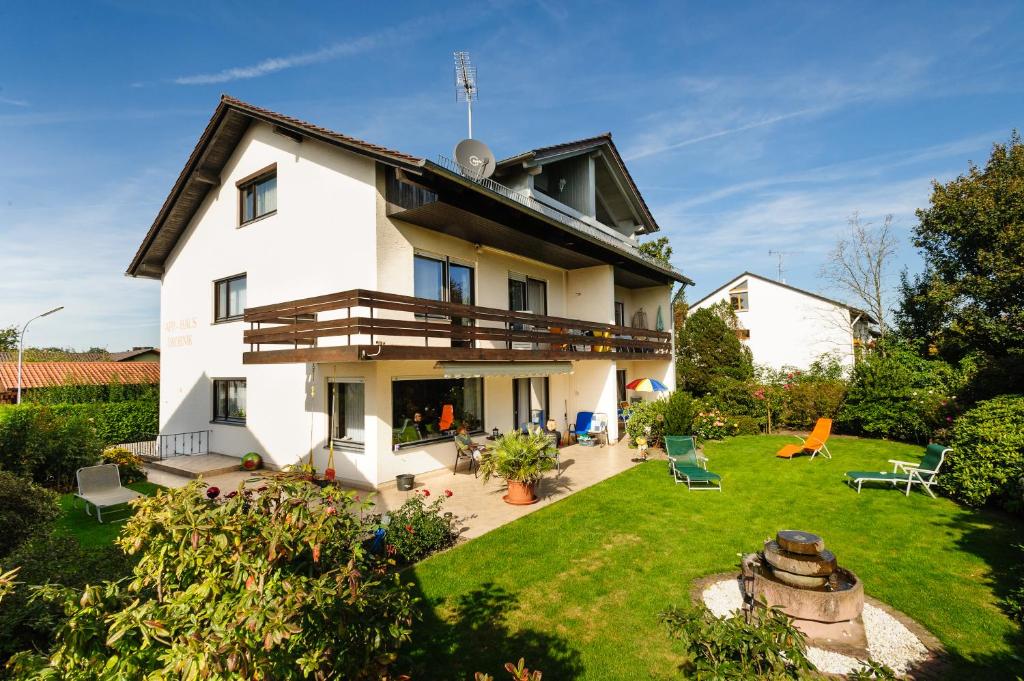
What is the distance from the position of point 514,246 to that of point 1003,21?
13.1 m

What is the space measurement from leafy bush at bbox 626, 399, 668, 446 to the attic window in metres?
22.5

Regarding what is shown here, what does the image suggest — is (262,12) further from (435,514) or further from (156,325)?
(156,325)

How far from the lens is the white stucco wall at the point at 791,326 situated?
3394cm

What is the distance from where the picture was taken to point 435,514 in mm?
8680

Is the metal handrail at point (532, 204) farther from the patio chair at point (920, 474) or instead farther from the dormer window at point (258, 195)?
the patio chair at point (920, 474)

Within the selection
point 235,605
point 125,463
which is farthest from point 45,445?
point 235,605

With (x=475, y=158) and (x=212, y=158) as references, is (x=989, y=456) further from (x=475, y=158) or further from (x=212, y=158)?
(x=212, y=158)

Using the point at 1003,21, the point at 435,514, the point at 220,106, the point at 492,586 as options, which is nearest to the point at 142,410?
the point at 220,106

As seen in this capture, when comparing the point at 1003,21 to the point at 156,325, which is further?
the point at 156,325

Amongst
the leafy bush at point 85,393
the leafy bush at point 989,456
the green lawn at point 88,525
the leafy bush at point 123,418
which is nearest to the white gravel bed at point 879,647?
the leafy bush at point 989,456

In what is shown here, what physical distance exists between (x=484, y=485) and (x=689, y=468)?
5.49 m

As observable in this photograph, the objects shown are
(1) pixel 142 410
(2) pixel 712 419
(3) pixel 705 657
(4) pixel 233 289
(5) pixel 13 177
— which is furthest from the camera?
(1) pixel 142 410

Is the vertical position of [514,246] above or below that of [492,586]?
above

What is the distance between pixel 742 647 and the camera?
12.6 ft
